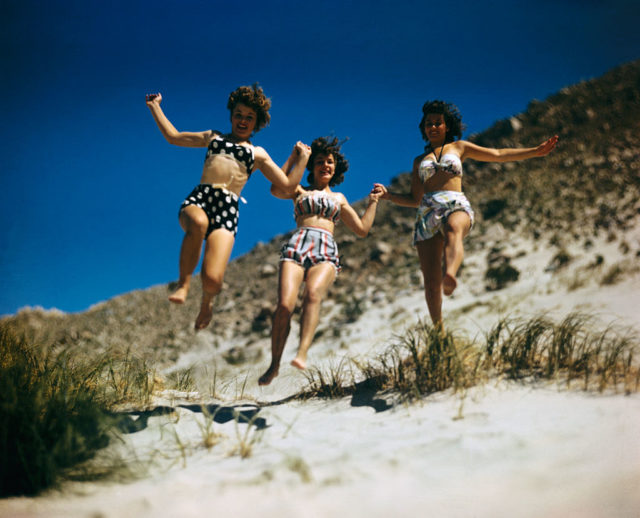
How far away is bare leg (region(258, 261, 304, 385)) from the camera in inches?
136

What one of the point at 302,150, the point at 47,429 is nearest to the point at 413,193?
the point at 302,150

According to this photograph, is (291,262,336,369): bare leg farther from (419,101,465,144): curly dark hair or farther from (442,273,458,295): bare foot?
(419,101,465,144): curly dark hair

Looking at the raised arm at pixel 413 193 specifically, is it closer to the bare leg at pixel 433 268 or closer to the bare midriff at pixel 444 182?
the bare midriff at pixel 444 182

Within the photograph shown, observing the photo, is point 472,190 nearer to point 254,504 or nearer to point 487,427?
point 487,427

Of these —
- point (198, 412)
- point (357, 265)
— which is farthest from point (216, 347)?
point (198, 412)

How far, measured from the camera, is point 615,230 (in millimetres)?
8578

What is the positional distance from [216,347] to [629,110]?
13.7 metres

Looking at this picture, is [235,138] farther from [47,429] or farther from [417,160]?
[47,429]

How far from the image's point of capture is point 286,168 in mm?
3852

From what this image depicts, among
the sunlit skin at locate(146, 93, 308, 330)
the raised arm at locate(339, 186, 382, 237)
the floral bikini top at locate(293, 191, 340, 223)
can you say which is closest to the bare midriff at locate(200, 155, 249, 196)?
the sunlit skin at locate(146, 93, 308, 330)

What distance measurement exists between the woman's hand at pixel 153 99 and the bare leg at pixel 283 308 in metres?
1.67

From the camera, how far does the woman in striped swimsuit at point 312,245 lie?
3.47 meters

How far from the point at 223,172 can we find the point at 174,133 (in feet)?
1.89

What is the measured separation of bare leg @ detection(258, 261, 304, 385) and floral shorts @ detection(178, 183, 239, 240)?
548 millimetres
